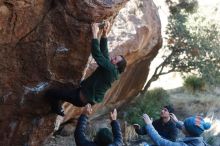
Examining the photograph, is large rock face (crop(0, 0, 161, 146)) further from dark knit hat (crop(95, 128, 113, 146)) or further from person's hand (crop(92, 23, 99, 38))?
dark knit hat (crop(95, 128, 113, 146))

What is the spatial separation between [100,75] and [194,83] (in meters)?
11.4

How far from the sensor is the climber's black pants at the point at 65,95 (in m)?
8.12

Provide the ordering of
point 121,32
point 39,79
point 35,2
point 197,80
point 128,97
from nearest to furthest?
point 35,2
point 39,79
point 121,32
point 128,97
point 197,80

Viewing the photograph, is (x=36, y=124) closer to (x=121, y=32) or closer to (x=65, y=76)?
(x=65, y=76)

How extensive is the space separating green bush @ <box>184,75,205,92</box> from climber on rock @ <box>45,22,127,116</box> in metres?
10.6

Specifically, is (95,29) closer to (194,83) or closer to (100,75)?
(100,75)

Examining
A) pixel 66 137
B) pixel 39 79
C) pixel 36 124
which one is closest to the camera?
pixel 39 79

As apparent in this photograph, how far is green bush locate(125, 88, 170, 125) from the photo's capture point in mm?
15930

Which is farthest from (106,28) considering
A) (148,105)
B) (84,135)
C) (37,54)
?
(148,105)

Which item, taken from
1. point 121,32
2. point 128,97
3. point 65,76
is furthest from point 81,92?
point 128,97

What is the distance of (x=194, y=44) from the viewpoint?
1664cm

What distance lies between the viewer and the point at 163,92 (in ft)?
60.3

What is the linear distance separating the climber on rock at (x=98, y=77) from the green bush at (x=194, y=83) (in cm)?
1057

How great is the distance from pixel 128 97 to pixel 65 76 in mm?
7811
